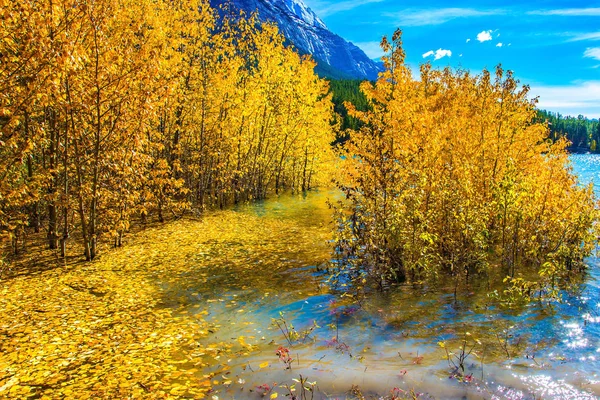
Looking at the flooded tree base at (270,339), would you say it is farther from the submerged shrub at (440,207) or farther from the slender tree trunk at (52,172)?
the slender tree trunk at (52,172)

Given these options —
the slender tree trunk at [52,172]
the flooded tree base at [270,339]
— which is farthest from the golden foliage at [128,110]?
the flooded tree base at [270,339]

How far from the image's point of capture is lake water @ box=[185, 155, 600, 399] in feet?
22.0

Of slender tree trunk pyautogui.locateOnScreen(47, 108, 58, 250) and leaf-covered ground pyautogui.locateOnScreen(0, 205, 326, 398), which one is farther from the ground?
slender tree trunk pyautogui.locateOnScreen(47, 108, 58, 250)

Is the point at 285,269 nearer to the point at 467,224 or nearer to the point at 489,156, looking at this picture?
the point at 467,224

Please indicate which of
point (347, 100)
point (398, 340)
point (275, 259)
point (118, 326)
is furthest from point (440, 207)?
point (347, 100)

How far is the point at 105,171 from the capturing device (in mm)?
16578

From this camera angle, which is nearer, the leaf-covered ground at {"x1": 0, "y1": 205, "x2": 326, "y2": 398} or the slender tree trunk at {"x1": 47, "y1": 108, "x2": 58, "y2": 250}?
the leaf-covered ground at {"x1": 0, "y1": 205, "x2": 326, "y2": 398}

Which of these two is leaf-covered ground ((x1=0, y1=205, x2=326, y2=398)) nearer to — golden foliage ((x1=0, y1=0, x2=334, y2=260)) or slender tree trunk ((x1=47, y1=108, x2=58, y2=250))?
golden foliage ((x1=0, y1=0, x2=334, y2=260))

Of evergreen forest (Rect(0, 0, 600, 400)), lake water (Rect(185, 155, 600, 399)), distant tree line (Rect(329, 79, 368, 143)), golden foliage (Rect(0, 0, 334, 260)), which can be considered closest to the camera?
lake water (Rect(185, 155, 600, 399))

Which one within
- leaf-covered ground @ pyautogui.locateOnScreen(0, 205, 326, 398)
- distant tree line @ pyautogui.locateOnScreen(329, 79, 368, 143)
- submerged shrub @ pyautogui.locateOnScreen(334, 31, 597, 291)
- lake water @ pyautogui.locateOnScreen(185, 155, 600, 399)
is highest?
distant tree line @ pyautogui.locateOnScreen(329, 79, 368, 143)

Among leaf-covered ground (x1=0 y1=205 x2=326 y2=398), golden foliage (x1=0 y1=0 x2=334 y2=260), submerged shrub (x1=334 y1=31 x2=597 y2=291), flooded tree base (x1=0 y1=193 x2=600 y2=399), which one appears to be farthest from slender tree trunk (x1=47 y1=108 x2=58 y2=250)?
submerged shrub (x1=334 y1=31 x2=597 y2=291)

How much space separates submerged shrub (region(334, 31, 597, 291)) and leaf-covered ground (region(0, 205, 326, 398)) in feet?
16.5

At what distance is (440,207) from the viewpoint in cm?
1262

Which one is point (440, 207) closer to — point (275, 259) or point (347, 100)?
point (275, 259)
